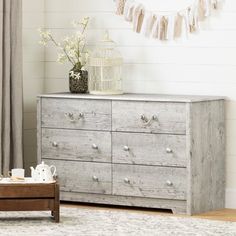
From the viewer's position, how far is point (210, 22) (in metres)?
5.81

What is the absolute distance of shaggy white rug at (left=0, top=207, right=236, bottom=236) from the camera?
4.86 metres

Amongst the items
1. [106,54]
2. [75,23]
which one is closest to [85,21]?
[75,23]

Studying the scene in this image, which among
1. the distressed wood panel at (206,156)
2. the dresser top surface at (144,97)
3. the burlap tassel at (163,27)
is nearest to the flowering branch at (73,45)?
the dresser top surface at (144,97)

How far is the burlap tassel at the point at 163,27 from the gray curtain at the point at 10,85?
3.25ft

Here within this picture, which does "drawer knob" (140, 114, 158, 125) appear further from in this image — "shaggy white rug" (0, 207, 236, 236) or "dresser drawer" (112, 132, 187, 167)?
"shaggy white rug" (0, 207, 236, 236)

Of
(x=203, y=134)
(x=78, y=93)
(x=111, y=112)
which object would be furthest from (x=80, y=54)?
(x=203, y=134)

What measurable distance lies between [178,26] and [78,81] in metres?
0.79

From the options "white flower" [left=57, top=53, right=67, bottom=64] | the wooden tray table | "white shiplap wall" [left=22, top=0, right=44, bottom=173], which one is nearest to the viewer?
the wooden tray table

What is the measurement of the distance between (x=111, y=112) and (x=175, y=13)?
2.75 feet

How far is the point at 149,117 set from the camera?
5.55 m

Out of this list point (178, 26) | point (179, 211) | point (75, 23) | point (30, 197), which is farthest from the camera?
point (75, 23)

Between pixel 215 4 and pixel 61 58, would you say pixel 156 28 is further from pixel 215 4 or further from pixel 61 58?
pixel 61 58

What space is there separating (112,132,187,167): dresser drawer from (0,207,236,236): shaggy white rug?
0.35 metres

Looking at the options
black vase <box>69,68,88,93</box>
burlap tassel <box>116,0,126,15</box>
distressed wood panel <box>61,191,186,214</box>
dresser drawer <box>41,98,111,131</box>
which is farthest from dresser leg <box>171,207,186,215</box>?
burlap tassel <box>116,0,126,15</box>
